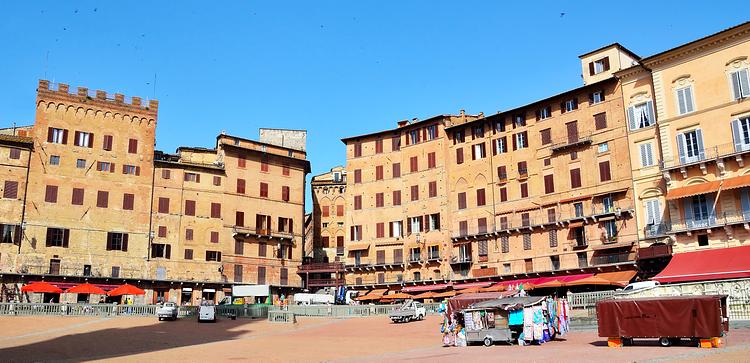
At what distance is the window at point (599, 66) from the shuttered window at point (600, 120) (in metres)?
4.54

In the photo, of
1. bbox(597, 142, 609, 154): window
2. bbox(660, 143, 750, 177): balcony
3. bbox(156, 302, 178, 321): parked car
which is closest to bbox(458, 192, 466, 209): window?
bbox(597, 142, 609, 154): window

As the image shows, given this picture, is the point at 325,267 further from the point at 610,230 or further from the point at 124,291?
the point at 610,230

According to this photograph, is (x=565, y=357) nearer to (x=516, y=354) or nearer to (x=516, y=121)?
(x=516, y=354)

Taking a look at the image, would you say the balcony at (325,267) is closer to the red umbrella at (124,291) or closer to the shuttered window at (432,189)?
the shuttered window at (432,189)

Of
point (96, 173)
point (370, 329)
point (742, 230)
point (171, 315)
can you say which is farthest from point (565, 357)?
point (96, 173)

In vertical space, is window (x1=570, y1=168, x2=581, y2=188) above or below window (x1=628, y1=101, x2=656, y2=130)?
below

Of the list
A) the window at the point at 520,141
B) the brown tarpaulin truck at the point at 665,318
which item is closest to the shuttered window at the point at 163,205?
the window at the point at 520,141

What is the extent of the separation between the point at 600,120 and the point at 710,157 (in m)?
11.3

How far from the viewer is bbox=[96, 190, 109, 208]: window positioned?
64.1 metres

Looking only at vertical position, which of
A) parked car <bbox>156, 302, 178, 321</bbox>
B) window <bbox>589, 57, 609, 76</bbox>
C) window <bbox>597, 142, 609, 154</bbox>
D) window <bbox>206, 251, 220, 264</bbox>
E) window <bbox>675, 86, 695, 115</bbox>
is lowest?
parked car <bbox>156, 302, 178, 321</bbox>

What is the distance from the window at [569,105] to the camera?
197ft

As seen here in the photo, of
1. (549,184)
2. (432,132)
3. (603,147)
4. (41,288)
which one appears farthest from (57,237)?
(603,147)

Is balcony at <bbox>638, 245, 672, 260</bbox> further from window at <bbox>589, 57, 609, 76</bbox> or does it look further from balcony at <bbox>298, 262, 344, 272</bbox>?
balcony at <bbox>298, 262, 344, 272</bbox>

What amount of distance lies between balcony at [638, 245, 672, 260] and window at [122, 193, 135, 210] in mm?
45900
